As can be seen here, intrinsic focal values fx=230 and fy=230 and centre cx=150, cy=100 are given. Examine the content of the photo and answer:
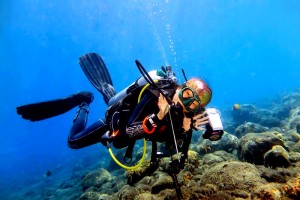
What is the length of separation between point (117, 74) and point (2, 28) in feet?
254

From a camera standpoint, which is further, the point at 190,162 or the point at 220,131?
the point at 190,162

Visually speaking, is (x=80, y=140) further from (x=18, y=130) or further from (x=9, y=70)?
(x=18, y=130)

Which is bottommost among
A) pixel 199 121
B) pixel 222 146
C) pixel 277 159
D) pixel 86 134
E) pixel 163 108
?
pixel 277 159

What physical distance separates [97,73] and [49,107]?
6.00 ft

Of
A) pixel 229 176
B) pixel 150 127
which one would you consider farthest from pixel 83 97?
pixel 229 176

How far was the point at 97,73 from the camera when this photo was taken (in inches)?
289

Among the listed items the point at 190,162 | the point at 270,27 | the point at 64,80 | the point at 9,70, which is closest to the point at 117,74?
the point at 64,80

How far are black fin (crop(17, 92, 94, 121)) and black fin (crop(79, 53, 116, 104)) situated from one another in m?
0.50

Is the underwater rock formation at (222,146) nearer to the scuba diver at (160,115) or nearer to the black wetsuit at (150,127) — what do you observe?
the scuba diver at (160,115)

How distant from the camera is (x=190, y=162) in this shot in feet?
23.6

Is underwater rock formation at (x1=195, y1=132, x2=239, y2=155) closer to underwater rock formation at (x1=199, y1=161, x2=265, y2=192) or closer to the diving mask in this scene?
underwater rock formation at (x1=199, y1=161, x2=265, y2=192)

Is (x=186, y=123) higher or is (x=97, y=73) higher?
(x=97, y=73)

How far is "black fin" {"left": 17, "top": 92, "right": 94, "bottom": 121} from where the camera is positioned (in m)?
6.09

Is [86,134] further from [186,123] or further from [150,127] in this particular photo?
[186,123]
